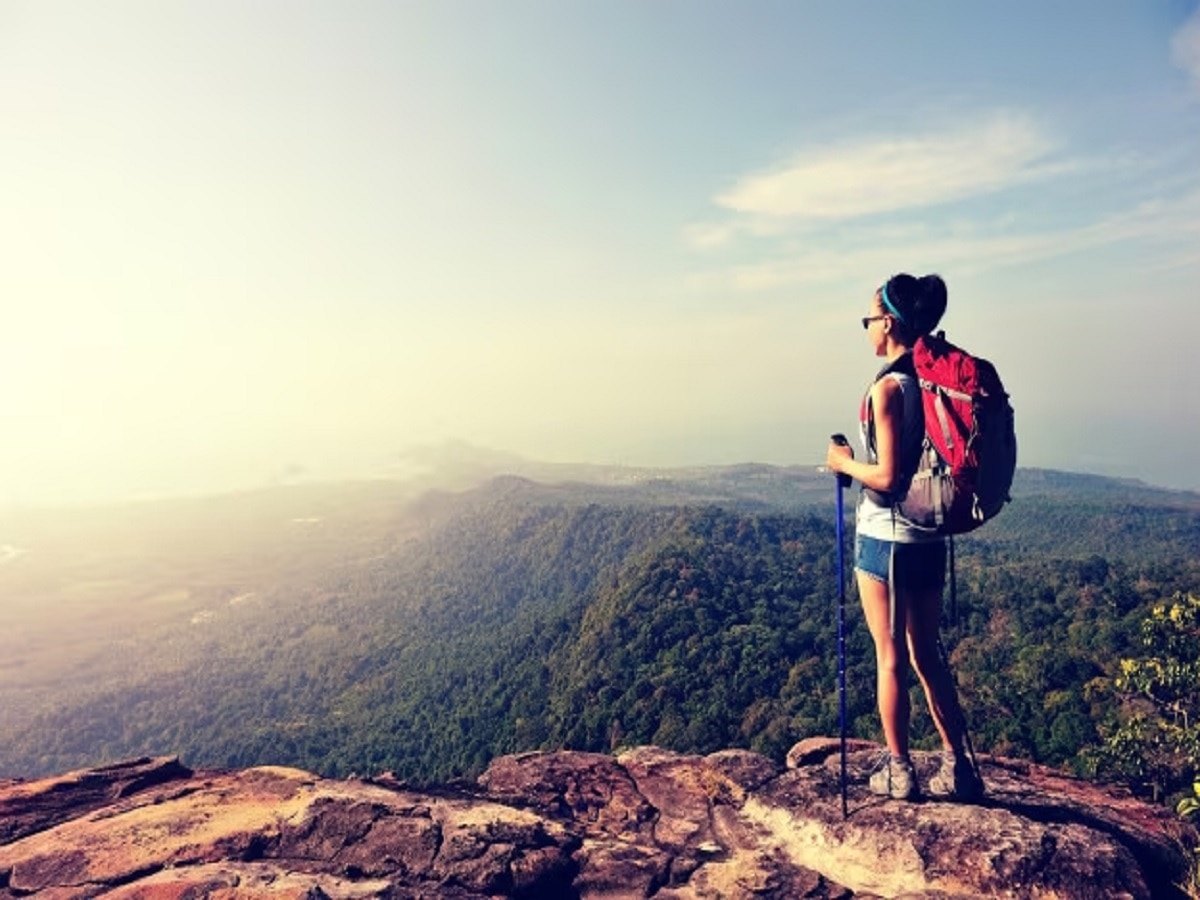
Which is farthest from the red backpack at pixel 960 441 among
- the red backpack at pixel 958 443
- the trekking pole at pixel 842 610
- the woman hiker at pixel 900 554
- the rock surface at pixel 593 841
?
the rock surface at pixel 593 841

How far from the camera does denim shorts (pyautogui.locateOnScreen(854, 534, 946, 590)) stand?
641cm

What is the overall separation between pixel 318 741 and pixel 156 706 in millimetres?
80583

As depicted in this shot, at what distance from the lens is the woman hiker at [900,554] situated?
241 inches

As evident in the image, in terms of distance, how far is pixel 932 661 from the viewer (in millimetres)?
6684

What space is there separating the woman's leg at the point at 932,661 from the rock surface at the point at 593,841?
661mm

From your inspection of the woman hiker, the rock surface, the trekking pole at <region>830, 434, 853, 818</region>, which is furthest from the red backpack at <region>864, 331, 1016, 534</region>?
the rock surface

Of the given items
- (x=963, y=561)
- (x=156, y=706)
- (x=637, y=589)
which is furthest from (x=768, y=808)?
(x=156, y=706)

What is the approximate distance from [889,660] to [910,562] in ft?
2.97

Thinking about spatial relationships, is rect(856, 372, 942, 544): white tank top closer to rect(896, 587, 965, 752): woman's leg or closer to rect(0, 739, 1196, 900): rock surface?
rect(896, 587, 965, 752): woman's leg

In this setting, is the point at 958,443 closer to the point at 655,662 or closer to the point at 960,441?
the point at 960,441

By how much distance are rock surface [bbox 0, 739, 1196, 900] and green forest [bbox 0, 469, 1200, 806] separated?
1.97 meters

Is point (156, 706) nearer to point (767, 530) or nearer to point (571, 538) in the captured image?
point (571, 538)

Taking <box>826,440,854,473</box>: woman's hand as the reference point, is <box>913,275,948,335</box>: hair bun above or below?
above

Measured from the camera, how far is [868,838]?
20.7 feet
